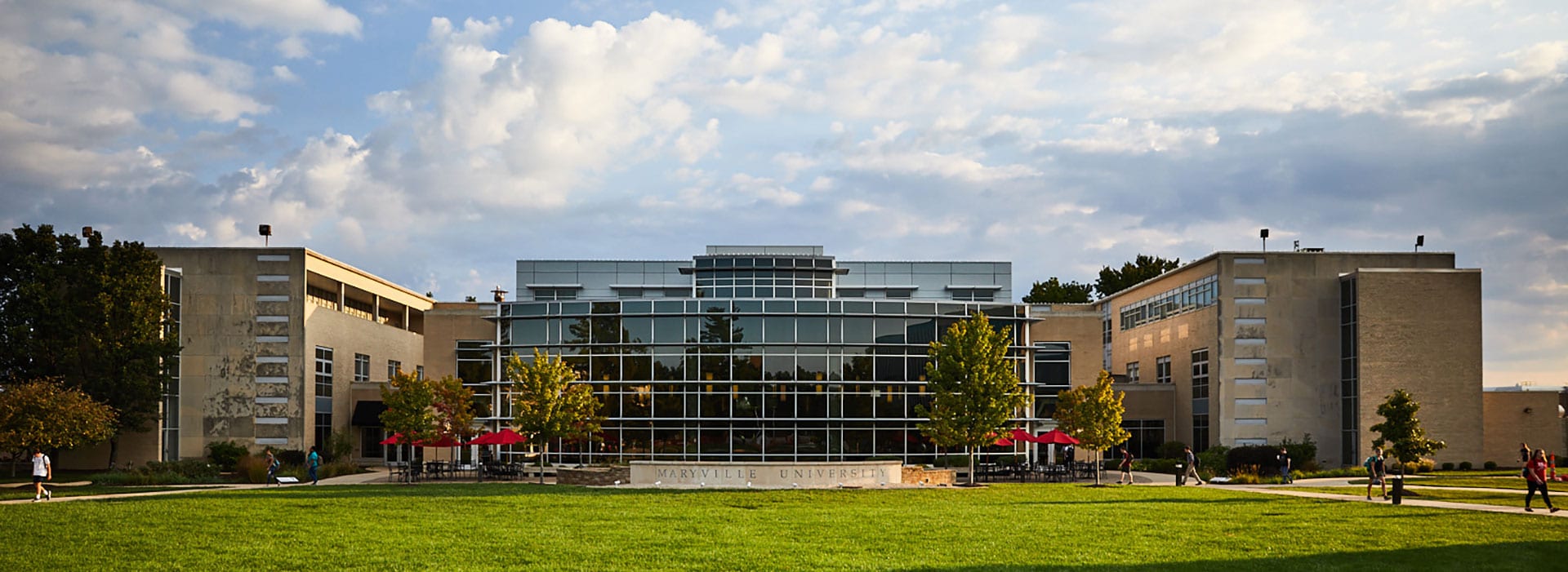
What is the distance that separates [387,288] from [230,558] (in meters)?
53.4

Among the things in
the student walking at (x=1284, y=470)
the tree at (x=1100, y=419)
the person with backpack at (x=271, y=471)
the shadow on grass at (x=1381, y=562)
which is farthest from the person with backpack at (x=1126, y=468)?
the person with backpack at (x=271, y=471)

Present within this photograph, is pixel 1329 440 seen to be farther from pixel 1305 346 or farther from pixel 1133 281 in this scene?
pixel 1133 281

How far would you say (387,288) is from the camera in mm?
72625

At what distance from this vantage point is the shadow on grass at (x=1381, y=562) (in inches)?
811

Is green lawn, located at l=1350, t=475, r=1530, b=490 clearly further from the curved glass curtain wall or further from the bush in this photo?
the bush

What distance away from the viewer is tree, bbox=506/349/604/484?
148 feet

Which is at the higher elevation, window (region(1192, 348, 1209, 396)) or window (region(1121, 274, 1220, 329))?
window (region(1121, 274, 1220, 329))

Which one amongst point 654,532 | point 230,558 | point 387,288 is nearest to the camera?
point 230,558

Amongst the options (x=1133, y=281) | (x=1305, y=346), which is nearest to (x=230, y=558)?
Result: (x=1305, y=346)

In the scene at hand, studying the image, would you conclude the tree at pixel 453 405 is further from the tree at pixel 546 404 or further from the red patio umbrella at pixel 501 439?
the tree at pixel 546 404

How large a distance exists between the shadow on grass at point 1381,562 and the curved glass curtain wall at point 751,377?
1255 inches

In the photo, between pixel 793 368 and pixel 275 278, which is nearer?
pixel 793 368

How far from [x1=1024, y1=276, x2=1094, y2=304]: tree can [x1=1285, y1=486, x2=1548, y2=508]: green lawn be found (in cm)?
5557

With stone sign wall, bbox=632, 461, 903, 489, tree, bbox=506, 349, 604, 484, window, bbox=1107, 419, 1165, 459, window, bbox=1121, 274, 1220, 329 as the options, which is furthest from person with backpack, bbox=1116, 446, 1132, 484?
tree, bbox=506, 349, 604, 484
